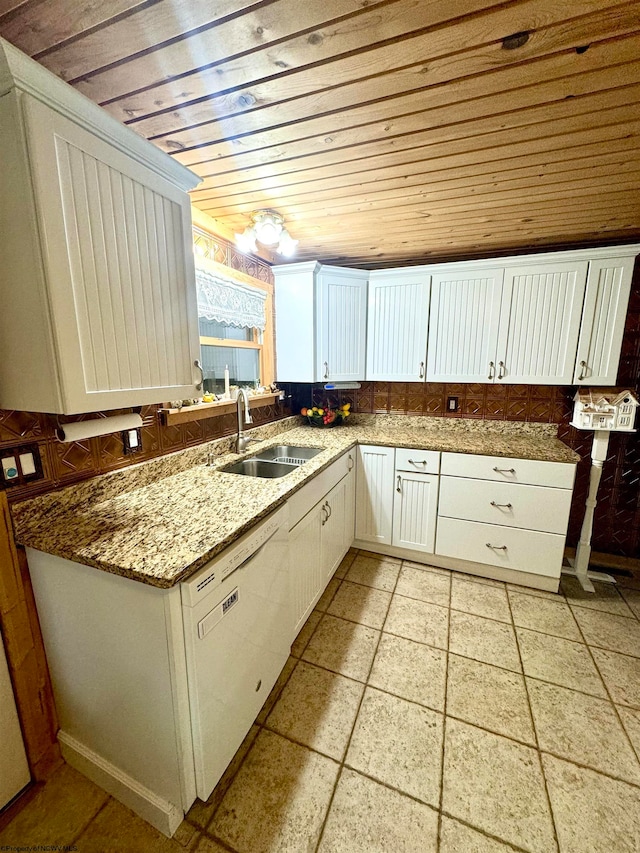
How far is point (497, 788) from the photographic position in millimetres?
1175

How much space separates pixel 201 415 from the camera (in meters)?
1.84

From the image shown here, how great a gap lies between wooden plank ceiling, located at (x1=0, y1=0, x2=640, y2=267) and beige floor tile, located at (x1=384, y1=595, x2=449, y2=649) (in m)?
2.28

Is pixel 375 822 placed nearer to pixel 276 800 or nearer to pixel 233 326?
pixel 276 800

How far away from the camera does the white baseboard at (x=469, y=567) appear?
2.20 metres

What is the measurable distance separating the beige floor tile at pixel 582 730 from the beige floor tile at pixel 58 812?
168 centimetres

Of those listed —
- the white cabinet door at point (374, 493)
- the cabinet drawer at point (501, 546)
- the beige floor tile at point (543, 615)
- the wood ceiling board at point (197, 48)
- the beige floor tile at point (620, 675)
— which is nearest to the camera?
the wood ceiling board at point (197, 48)

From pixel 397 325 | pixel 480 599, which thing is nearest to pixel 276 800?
pixel 480 599

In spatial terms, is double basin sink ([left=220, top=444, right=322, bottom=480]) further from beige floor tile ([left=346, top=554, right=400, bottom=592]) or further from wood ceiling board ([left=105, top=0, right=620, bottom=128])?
wood ceiling board ([left=105, top=0, right=620, bottom=128])

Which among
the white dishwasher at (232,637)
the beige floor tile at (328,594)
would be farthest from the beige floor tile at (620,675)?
the white dishwasher at (232,637)

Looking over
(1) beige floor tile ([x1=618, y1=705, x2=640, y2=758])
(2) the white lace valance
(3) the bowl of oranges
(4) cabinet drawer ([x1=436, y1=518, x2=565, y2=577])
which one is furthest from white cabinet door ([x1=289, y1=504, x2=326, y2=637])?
(1) beige floor tile ([x1=618, y1=705, x2=640, y2=758])

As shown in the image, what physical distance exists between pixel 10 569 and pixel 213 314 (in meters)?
1.50

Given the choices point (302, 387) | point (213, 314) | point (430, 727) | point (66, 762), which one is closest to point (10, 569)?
point (66, 762)

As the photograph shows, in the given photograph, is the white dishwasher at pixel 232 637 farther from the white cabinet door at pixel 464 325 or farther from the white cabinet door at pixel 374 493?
the white cabinet door at pixel 464 325

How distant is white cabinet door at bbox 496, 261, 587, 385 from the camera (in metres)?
2.16
